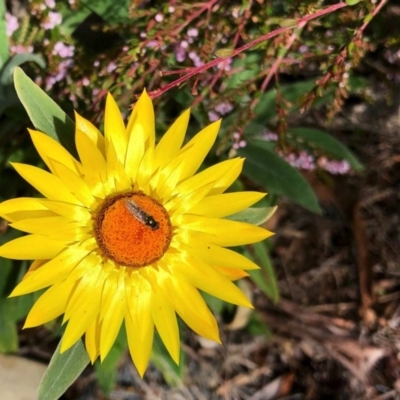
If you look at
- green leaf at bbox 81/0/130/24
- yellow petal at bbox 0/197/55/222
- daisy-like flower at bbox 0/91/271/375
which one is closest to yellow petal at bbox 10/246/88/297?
daisy-like flower at bbox 0/91/271/375

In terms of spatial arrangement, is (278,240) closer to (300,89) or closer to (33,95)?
(300,89)

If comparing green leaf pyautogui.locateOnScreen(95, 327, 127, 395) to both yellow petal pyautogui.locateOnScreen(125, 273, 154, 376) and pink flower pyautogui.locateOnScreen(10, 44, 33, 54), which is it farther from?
pink flower pyautogui.locateOnScreen(10, 44, 33, 54)

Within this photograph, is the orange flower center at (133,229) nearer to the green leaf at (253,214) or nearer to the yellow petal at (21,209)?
the yellow petal at (21,209)

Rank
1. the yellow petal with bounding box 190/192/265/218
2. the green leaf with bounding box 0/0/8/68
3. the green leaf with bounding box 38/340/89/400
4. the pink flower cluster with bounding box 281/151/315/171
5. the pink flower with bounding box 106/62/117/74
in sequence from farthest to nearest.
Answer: the pink flower cluster with bounding box 281/151/315/171
the green leaf with bounding box 0/0/8/68
the pink flower with bounding box 106/62/117/74
the green leaf with bounding box 38/340/89/400
the yellow petal with bounding box 190/192/265/218

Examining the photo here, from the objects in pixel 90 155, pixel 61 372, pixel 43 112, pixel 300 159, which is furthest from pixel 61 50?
pixel 61 372

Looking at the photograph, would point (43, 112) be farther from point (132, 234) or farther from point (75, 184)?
point (132, 234)

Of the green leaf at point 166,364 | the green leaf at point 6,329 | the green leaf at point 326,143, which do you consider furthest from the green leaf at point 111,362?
the green leaf at point 326,143
